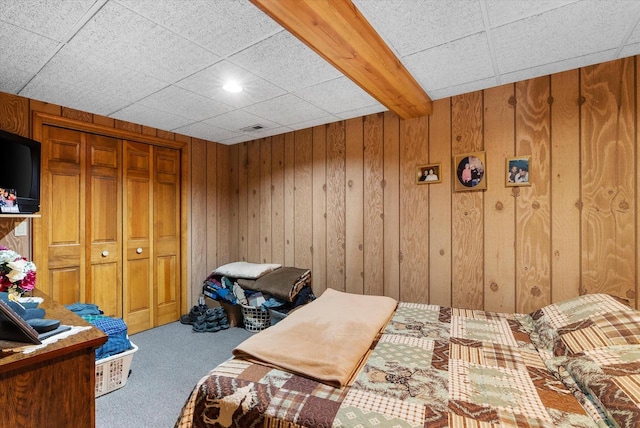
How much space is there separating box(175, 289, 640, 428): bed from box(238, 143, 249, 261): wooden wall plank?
2349mm

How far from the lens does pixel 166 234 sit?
142 inches

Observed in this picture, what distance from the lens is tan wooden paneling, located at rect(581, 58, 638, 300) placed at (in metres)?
1.92

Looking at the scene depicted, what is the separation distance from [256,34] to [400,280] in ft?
7.38

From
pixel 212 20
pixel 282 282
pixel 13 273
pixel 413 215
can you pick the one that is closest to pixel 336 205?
pixel 413 215

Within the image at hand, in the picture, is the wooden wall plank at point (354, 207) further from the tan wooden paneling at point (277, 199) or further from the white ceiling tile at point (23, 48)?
the white ceiling tile at point (23, 48)

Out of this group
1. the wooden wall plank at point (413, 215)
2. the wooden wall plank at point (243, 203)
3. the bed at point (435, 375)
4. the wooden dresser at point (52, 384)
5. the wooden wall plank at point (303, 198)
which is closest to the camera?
the bed at point (435, 375)

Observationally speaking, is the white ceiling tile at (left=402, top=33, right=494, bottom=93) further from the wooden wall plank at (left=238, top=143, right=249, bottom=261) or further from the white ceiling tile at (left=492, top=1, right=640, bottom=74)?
the wooden wall plank at (left=238, top=143, right=249, bottom=261)

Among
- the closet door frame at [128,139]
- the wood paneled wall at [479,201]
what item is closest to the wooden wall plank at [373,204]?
the wood paneled wall at [479,201]

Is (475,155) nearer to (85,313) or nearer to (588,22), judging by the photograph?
(588,22)

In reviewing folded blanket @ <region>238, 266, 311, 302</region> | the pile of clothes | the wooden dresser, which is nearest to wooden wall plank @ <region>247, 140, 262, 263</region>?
the pile of clothes

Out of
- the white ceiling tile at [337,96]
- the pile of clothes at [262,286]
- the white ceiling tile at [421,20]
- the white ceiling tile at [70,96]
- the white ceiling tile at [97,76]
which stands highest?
the white ceiling tile at [421,20]

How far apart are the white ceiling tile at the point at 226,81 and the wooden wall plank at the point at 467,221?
150cm

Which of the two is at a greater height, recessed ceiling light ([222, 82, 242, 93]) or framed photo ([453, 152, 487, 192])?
recessed ceiling light ([222, 82, 242, 93])

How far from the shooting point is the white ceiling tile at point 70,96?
2264 millimetres
